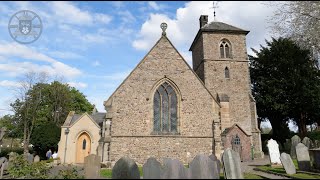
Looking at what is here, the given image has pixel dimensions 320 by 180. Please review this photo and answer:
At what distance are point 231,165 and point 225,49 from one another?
17562mm

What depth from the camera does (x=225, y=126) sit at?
20328 mm

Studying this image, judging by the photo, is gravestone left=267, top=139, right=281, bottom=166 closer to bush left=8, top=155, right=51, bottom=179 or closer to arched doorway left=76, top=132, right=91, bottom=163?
bush left=8, top=155, right=51, bottom=179

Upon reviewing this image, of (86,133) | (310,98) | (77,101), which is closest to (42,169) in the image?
(86,133)

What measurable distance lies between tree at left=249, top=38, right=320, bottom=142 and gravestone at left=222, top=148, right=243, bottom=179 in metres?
22.5

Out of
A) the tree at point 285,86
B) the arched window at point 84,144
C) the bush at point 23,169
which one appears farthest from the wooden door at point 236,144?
the bush at point 23,169

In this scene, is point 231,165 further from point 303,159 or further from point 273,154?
point 273,154

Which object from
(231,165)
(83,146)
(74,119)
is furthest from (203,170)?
(74,119)

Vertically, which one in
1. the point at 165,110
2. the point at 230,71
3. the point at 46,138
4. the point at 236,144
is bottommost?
the point at 236,144

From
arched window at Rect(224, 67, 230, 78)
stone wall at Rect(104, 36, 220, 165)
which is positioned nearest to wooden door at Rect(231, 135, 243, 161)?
stone wall at Rect(104, 36, 220, 165)

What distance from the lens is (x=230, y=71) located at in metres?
24.3

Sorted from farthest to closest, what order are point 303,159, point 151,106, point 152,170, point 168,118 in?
point 168,118, point 151,106, point 303,159, point 152,170

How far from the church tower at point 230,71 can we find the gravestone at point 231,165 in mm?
11952

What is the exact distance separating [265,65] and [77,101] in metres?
34.2

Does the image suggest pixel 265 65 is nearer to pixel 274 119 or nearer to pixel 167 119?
pixel 274 119
